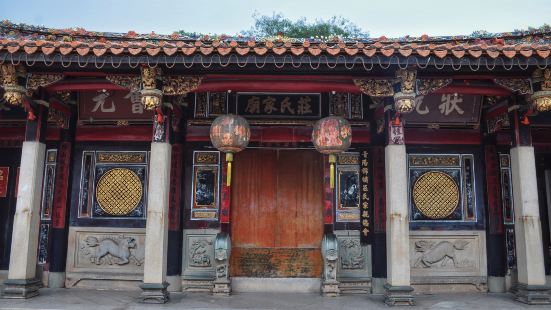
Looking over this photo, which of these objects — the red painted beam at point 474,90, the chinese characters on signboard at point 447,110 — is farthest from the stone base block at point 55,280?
the red painted beam at point 474,90

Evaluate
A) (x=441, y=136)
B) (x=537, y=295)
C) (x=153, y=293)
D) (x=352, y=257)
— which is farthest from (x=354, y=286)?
(x=153, y=293)

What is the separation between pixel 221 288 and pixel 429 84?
15.4 ft

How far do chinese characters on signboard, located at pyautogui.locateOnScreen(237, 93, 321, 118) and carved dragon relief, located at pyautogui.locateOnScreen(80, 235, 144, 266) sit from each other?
3197mm

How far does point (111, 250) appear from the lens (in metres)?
7.79

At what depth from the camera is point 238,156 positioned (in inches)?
316

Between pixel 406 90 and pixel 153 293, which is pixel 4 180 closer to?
pixel 153 293

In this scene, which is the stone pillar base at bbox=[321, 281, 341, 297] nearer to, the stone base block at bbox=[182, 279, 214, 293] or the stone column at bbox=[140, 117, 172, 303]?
the stone base block at bbox=[182, 279, 214, 293]

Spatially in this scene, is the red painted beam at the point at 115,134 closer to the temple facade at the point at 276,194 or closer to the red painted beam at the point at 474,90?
the temple facade at the point at 276,194

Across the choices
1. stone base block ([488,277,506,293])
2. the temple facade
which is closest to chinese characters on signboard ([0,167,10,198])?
the temple facade

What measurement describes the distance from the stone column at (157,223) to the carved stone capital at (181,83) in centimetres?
54

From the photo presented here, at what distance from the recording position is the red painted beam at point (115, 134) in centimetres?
796

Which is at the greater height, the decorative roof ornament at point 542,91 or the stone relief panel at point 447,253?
the decorative roof ornament at point 542,91

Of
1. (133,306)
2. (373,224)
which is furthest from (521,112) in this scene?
(133,306)

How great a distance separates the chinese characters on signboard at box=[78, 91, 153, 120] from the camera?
788cm
